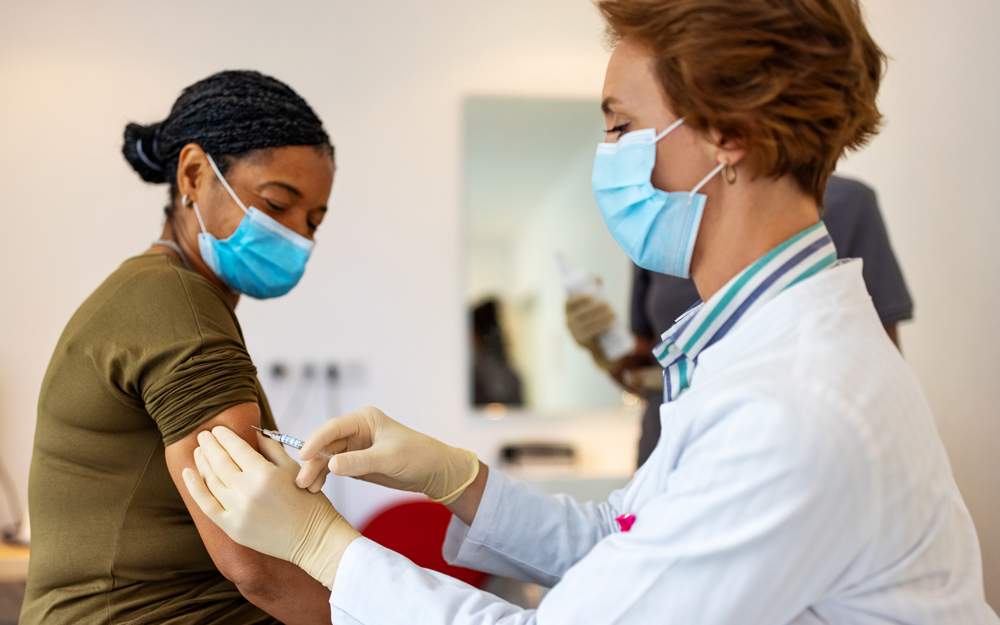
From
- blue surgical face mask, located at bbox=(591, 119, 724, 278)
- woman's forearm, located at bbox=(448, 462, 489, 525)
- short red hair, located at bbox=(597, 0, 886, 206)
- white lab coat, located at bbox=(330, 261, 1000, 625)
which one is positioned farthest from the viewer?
woman's forearm, located at bbox=(448, 462, 489, 525)

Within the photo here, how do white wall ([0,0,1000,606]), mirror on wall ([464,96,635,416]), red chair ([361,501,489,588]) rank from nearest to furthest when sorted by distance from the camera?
white wall ([0,0,1000,606])
red chair ([361,501,489,588])
mirror on wall ([464,96,635,416])

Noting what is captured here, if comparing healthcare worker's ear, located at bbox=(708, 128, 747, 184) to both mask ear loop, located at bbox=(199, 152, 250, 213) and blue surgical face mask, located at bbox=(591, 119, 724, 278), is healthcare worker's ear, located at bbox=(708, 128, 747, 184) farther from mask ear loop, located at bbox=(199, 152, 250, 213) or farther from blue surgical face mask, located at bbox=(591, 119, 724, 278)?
mask ear loop, located at bbox=(199, 152, 250, 213)

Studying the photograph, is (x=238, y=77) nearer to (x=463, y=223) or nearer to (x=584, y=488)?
(x=463, y=223)

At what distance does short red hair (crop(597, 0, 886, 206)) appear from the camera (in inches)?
30.9

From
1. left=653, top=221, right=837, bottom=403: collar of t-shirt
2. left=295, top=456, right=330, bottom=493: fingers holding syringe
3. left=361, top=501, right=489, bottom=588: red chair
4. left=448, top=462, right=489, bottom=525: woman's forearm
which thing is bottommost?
left=361, top=501, right=489, bottom=588: red chair

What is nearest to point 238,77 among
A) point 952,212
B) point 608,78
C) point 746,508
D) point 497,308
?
point 608,78

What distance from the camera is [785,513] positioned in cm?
64

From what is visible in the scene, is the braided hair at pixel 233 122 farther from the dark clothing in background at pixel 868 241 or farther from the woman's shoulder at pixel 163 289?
the dark clothing in background at pixel 868 241

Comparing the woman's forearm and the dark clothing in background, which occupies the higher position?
the dark clothing in background

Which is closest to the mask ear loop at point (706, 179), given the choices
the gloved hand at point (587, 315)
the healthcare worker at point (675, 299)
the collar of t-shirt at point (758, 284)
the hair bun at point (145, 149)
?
the collar of t-shirt at point (758, 284)

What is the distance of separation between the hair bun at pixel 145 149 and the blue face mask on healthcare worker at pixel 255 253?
134mm

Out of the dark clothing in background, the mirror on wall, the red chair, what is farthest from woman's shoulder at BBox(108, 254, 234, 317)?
the mirror on wall

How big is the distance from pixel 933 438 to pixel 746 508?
28 centimetres

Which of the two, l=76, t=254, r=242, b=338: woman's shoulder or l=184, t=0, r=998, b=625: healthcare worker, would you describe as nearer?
l=184, t=0, r=998, b=625: healthcare worker
